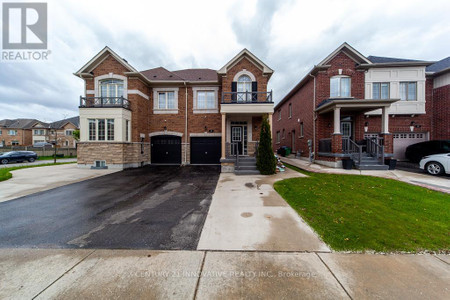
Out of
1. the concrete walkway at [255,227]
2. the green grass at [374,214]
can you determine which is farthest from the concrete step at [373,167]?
the concrete walkway at [255,227]

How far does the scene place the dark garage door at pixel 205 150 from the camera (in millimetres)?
13609

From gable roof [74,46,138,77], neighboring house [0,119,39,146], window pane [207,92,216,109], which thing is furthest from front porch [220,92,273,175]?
neighboring house [0,119,39,146]

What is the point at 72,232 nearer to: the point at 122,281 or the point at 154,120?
the point at 122,281

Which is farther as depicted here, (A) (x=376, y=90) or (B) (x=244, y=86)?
(A) (x=376, y=90)

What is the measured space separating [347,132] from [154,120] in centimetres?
1573

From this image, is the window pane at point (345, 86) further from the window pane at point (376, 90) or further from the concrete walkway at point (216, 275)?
the concrete walkway at point (216, 275)

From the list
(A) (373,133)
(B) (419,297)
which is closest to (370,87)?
(A) (373,133)

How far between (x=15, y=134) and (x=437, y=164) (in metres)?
71.4

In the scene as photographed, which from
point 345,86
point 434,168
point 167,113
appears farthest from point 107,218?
point 345,86

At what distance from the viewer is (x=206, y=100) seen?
13539 millimetres

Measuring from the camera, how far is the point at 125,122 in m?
11.8

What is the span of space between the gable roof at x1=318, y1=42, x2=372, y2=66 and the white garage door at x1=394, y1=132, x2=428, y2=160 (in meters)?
6.89

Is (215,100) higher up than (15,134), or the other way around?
(215,100)

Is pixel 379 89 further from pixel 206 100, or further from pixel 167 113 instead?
pixel 167 113
